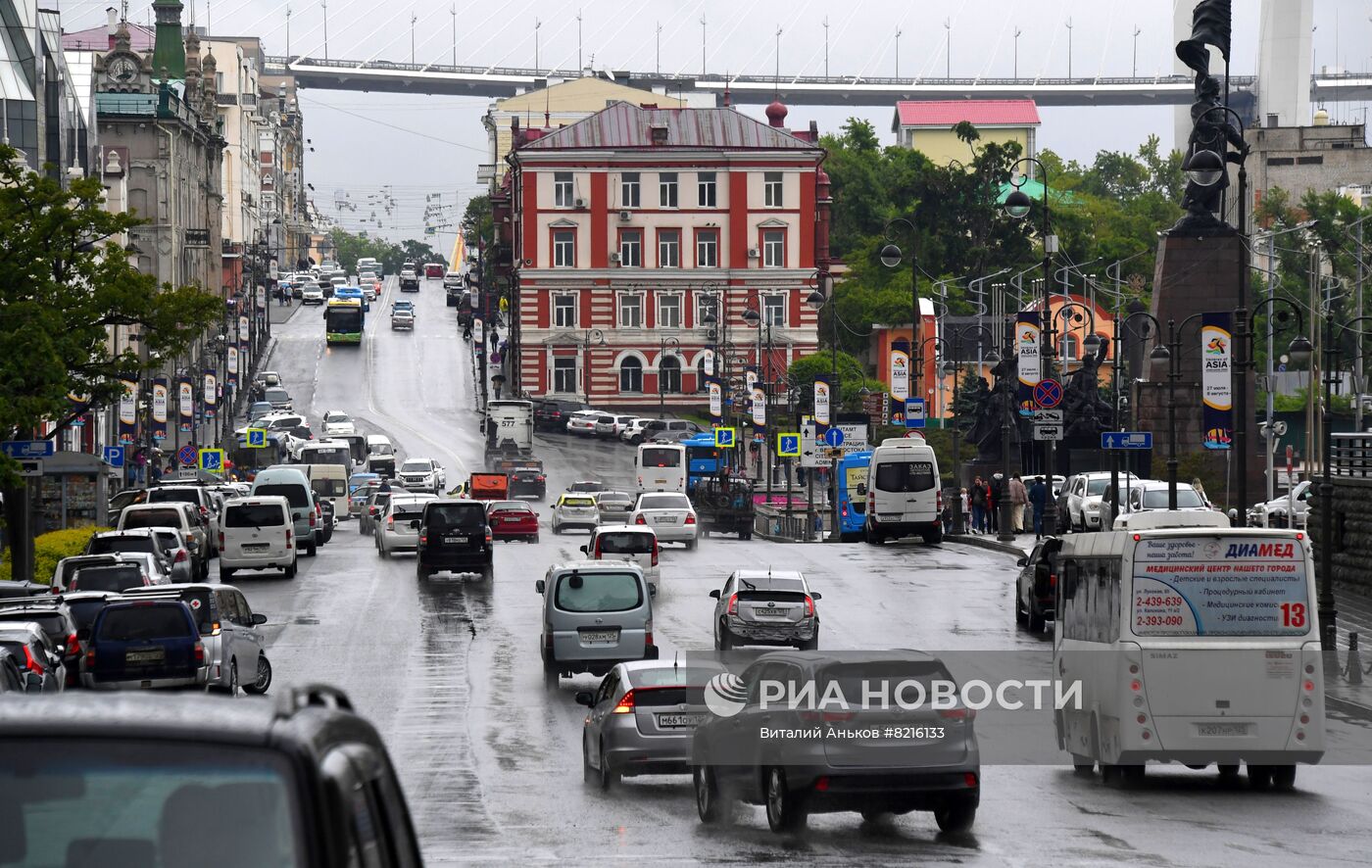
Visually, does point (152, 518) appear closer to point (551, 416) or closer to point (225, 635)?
point (225, 635)

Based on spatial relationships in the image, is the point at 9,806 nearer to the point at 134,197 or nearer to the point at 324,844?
the point at 324,844

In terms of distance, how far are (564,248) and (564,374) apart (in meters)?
7.20

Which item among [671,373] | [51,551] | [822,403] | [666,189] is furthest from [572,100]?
[51,551]

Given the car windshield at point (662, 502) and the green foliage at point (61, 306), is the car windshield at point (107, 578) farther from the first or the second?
the car windshield at point (662, 502)

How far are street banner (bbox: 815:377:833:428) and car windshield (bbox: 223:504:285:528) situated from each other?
30625 millimetres

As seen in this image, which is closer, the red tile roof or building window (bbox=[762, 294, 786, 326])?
building window (bbox=[762, 294, 786, 326])

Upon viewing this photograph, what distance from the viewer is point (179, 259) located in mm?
112438

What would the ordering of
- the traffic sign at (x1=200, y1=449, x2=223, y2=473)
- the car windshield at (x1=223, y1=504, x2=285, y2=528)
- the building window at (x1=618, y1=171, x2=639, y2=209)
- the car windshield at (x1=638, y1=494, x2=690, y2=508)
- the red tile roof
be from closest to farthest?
the car windshield at (x1=223, y1=504, x2=285, y2=528)
the car windshield at (x1=638, y1=494, x2=690, y2=508)
the traffic sign at (x1=200, y1=449, x2=223, y2=473)
the building window at (x1=618, y1=171, x2=639, y2=209)
the red tile roof

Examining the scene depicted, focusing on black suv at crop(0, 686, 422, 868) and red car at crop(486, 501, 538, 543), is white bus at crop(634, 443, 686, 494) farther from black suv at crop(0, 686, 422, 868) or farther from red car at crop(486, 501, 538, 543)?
black suv at crop(0, 686, 422, 868)

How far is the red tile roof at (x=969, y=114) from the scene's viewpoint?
194250mm

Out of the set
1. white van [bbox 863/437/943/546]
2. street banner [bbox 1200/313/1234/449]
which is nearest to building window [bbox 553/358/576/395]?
white van [bbox 863/437/943/546]

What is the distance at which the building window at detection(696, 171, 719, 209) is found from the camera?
384 ft

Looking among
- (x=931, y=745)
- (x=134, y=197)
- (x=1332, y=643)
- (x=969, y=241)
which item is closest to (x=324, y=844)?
(x=931, y=745)

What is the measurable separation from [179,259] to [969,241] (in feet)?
167
